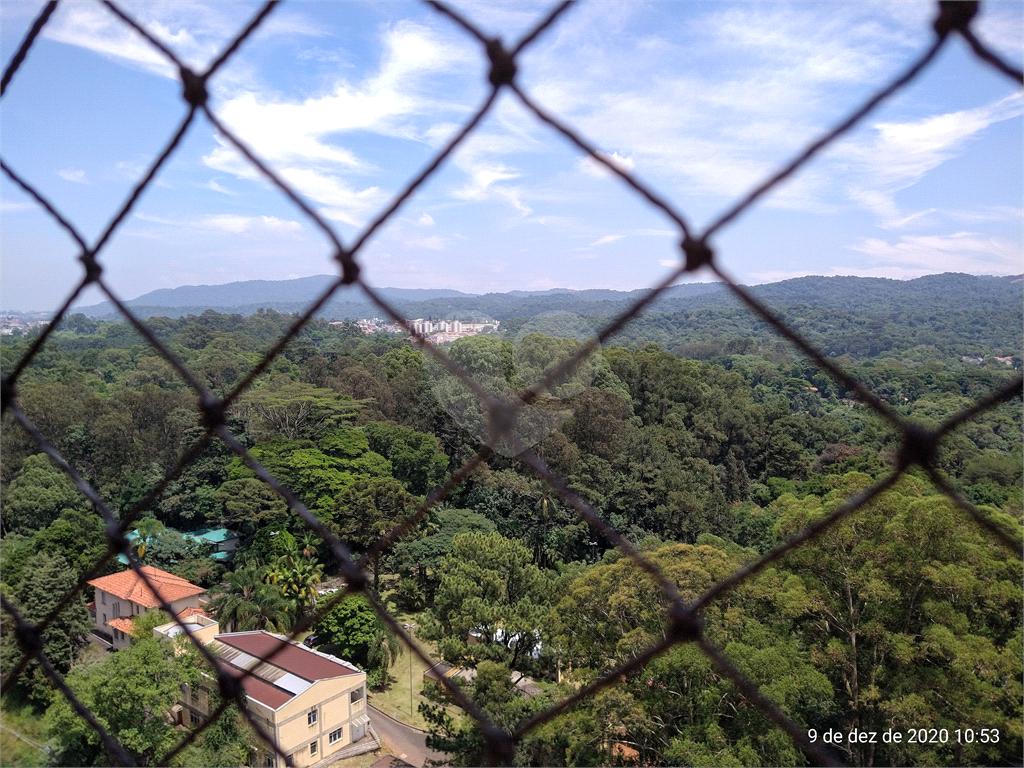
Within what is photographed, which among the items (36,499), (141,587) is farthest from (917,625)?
(36,499)

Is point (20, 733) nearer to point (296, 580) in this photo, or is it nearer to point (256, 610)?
point (256, 610)

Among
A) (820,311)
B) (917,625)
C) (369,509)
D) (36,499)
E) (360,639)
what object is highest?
(820,311)

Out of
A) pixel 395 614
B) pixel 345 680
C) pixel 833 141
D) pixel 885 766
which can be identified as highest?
pixel 833 141

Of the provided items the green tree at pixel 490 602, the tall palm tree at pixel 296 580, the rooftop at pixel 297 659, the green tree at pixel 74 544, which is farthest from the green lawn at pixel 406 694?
the green tree at pixel 74 544

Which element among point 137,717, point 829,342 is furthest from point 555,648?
point 829,342

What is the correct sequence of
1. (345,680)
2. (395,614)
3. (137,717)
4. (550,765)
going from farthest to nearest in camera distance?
(395,614) → (345,680) → (137,717) → (550,765)

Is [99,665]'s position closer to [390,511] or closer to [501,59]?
[390,511]
